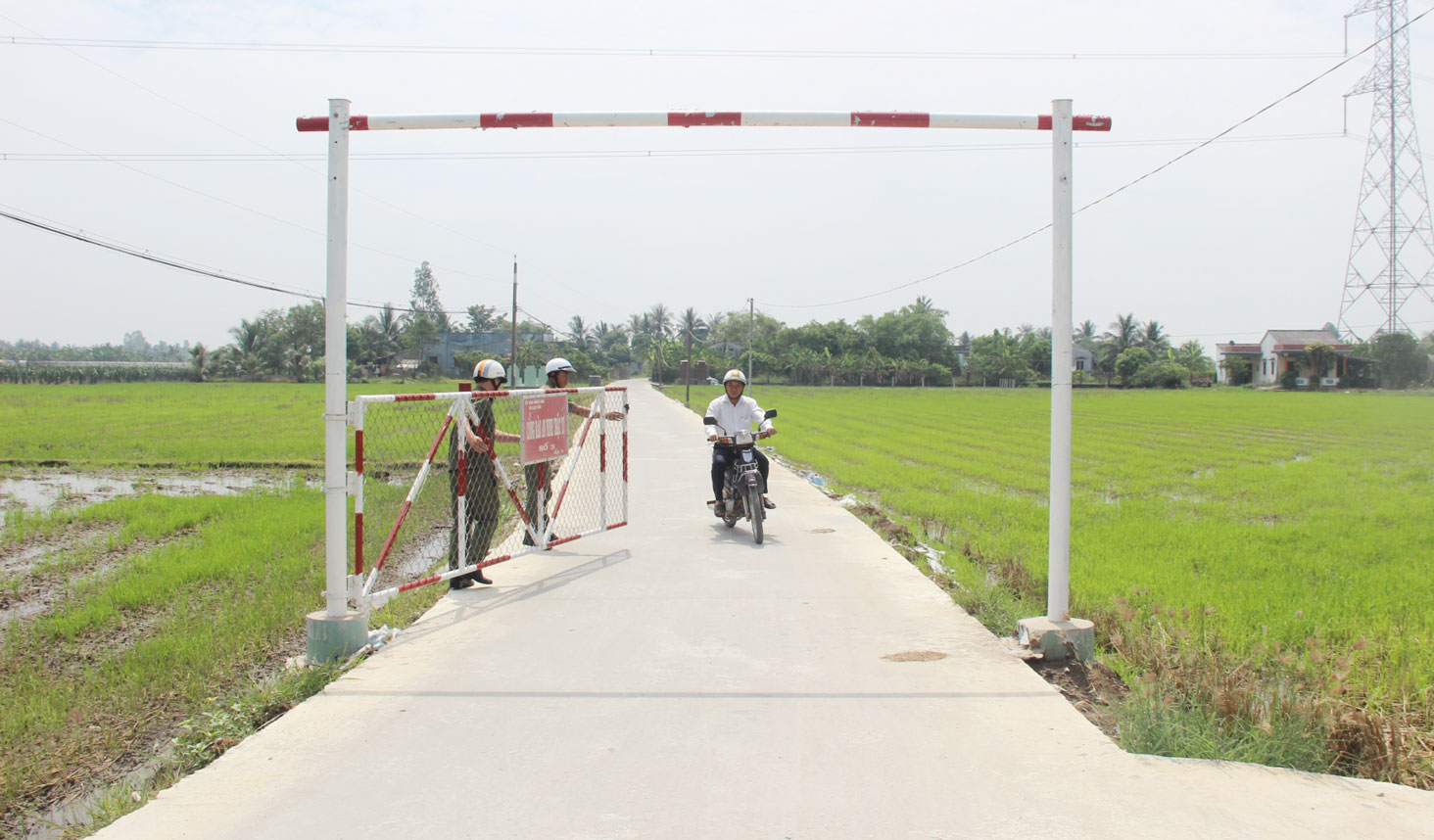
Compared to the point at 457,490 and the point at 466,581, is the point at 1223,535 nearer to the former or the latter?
the point at 466,581

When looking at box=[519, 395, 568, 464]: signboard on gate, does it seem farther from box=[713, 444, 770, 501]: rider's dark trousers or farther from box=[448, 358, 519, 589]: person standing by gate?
box=[713, 444, 770, 501]: rider's dark trousers

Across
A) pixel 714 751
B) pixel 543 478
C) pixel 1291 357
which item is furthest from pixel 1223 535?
pixel 1291 357

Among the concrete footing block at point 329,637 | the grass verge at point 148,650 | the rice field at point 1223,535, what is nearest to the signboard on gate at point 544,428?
the grass verge at point 148,650

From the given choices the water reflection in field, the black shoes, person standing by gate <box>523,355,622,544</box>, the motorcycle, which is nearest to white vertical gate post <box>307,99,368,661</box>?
the black shoes

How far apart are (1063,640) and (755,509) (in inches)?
151

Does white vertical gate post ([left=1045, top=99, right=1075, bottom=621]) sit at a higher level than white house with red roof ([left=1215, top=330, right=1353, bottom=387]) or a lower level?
lower

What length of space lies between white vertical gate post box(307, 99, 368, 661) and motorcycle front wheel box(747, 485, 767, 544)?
4029 mm

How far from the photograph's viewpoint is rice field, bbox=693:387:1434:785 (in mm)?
4941

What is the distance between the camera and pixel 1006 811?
3.32 metres

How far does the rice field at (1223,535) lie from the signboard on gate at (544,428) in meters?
3.73

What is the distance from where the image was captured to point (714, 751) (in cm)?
382

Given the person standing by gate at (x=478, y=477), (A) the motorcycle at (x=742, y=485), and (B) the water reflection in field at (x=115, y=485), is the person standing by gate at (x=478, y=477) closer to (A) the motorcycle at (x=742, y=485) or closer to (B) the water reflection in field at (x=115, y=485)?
(A) the motorcycle at (x=742, y=485)

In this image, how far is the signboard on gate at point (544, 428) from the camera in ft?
24.8

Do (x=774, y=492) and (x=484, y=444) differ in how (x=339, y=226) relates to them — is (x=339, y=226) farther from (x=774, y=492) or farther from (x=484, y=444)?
(x=774, y=492)
